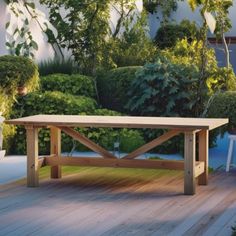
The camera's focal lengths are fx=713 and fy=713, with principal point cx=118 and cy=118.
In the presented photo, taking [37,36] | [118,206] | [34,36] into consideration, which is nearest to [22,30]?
[34,36]

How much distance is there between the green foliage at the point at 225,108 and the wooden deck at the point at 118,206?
1148mm

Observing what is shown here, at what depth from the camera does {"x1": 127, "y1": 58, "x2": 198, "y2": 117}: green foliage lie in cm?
1051

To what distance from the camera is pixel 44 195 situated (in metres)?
7.10

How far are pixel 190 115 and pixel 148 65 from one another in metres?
1.00

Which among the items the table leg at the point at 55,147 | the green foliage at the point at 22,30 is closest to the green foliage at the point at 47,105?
the green foliage at the point at 22,30

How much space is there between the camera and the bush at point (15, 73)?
31.6 feet

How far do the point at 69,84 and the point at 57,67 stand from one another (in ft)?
2.85

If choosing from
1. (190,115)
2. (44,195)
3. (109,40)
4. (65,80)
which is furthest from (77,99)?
(44,195)

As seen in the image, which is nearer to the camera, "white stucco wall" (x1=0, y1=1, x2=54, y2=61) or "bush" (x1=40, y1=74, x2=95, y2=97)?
"white stucco wall" (x1=0, y1=1, x2=54, y2=61)

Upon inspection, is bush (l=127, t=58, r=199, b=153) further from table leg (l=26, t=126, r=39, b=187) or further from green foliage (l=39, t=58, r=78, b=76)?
table leg (l=26, t=126, r=39, b=187)

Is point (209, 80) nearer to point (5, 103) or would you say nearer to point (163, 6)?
point (5, 103)

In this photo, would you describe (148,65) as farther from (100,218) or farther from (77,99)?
(100,218)

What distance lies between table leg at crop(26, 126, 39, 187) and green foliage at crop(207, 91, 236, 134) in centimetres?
305

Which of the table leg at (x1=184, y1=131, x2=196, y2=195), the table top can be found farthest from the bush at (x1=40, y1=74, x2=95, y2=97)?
the table leg at (x1=184, y1=131, x2=196, y2=195)
